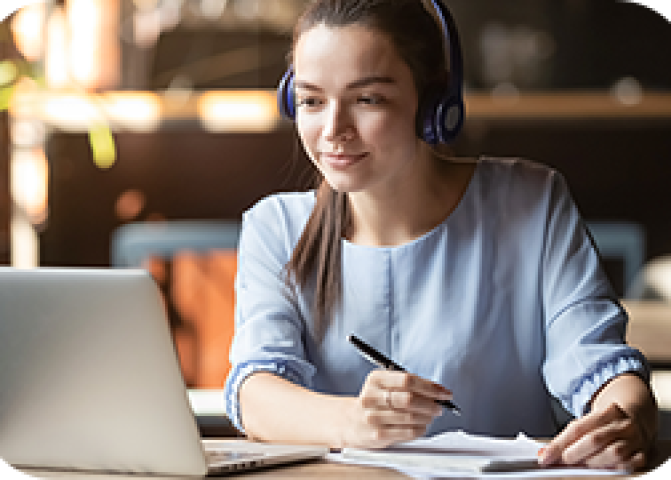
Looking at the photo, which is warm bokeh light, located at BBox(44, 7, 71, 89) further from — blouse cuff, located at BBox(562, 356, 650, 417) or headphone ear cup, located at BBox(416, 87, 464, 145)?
blouse cuff, located at BBox(562, 356, 650, 417)

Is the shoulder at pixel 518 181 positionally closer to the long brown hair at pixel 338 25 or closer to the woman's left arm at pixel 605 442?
the long brown hair at pixel 338 25

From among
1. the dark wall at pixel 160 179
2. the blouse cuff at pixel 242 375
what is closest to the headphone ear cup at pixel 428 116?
the blouse cuff at pixel 242 375

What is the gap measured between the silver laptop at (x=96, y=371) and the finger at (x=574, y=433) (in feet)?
1.19

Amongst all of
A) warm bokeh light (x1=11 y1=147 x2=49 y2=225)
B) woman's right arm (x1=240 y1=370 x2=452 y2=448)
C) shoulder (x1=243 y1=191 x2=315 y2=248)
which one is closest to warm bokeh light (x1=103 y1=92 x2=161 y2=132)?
warm bokeh light (x1=11 y1=147 x2=49 y2=225)

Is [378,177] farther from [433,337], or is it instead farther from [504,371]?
[504,371]

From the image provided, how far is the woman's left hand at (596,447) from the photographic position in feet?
2.73

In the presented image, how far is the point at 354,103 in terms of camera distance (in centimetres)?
115

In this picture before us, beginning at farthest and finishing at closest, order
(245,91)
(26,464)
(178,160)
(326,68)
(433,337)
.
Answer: (178,160)
(245,91)
(433,337)
(326,68)
(26,464)

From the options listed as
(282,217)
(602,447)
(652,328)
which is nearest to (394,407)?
(602,447)

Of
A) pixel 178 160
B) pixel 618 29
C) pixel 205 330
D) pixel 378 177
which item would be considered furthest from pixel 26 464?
pixel 618 29

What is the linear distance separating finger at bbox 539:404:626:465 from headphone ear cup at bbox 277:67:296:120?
66cm

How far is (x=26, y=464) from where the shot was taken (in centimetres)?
83

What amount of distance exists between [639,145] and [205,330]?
5.68 ft

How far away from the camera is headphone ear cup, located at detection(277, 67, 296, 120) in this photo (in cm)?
124
